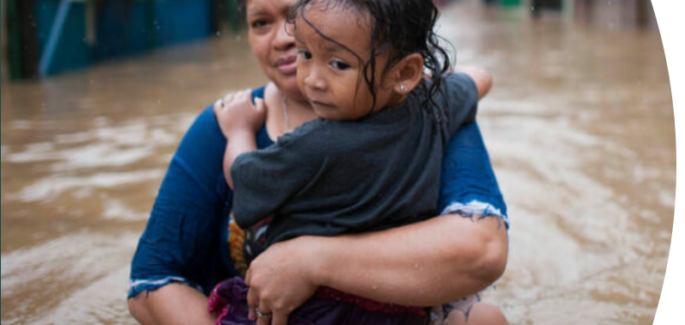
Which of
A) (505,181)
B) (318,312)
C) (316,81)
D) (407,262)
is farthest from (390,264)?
(505,181)

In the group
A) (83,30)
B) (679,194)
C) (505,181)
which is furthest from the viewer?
(83,30)

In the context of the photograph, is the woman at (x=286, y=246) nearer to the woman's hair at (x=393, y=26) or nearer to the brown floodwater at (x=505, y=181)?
the woman's hair at (x=393, y=26)

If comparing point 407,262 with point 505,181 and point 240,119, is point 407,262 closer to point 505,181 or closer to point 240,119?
point 240,119

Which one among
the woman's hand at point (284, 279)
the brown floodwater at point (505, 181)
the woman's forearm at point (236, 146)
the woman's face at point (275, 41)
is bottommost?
the brown floodwater at point (505, 181)

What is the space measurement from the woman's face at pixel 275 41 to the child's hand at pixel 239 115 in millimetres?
81

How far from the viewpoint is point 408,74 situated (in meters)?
1.71

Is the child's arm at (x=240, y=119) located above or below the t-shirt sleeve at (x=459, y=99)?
below

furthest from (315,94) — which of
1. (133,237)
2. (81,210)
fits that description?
(81,210)

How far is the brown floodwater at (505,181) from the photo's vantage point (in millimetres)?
2893

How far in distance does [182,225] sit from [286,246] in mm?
393

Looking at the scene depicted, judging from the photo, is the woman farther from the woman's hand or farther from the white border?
the white border

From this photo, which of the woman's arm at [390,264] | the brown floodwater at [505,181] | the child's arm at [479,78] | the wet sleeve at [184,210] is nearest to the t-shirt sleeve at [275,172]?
the woman's arm at [390,264]

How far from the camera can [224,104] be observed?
6.57 ft

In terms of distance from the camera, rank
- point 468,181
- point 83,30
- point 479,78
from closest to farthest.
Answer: point 468,181 → point 479,78 → point 83,30
